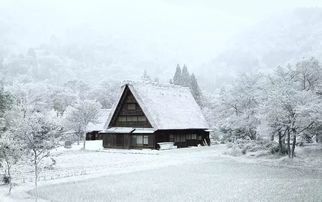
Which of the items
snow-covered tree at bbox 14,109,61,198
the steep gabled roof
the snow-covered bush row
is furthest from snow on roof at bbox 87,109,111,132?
snow-covered tree at bbox 14,109,61,198

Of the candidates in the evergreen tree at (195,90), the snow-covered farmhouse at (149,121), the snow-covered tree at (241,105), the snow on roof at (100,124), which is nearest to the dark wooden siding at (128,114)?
the snow-covered farmhouse at (149,121)

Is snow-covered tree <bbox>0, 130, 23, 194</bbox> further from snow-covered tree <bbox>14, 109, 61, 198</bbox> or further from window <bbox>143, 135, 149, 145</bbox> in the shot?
window <bbox>143, 135, 149, 145</bbox>

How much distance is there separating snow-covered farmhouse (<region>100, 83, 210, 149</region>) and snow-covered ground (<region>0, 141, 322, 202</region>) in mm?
15012

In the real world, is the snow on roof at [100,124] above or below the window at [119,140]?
above

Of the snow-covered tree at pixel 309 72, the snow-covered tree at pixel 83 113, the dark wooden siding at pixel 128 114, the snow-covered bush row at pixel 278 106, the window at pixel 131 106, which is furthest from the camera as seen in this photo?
the snow-covered tree at pixel 83 113

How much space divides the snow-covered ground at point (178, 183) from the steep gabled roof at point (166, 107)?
50.2ft

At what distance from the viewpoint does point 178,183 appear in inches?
735

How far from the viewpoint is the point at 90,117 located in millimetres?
45531

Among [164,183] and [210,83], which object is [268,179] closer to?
[164,183]

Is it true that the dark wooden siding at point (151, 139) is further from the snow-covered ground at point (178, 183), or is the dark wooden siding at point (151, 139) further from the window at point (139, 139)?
the snow-covered ground at point (178, 183)

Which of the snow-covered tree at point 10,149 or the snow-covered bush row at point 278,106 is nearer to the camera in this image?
the snow-covered tree at point 10,149

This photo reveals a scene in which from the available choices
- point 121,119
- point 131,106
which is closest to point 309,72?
point 131,106

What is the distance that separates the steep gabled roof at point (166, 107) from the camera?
41.8m

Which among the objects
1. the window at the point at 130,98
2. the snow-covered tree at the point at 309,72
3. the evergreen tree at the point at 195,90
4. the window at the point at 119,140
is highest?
the evergreen tree at the point at 195,90
